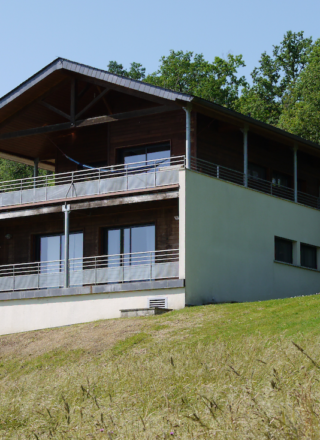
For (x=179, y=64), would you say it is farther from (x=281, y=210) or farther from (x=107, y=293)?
(x=107, y=293)

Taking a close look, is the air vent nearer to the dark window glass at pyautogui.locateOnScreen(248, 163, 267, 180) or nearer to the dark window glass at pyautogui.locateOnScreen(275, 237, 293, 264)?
the dark window glass at pyautogui.locateOnScreen(275, 237, 293, 264)

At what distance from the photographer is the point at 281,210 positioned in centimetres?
2547

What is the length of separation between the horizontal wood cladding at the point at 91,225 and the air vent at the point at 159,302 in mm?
2833

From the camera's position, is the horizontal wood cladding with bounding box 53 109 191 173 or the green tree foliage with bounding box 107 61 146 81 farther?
the green tree foliage with bounding box 107 61 146 81

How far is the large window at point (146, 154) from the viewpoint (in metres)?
25.0

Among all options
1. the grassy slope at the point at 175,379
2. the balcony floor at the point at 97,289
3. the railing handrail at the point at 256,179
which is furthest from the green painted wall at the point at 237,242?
the grassy slope at the point at 175,379

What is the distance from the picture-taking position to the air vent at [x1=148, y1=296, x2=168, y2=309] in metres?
21.0

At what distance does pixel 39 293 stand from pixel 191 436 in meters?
17.1

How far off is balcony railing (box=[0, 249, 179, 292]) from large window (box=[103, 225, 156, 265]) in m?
0.26

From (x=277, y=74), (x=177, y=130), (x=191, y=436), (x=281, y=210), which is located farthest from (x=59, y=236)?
(x=277, y=74)

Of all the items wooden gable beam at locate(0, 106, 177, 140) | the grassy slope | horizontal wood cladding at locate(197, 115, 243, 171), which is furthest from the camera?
horizontal wood cladding at locate(197, 115, 243, 171)

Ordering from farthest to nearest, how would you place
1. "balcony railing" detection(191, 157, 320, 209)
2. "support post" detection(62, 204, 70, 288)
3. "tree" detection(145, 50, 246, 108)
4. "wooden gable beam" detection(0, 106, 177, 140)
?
1. "tree" detection(145, 50, 246, 108)
2. "balcony railing" detection(191, 157, 320, 209)
3. "wooden gable beam" detection(0, 106, 177, 140)
4. "support post" detection(62, 204, 70, 288)

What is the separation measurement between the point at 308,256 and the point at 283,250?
190 centimetres

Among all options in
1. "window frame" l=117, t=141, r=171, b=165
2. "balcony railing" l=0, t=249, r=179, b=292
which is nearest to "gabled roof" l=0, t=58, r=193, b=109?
"window frame" l=117, t=141, r=171, b=165
